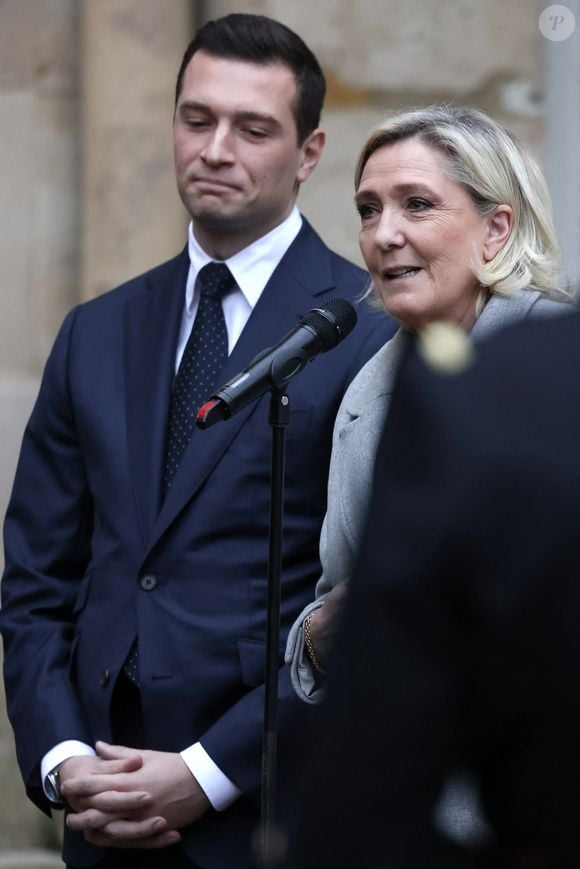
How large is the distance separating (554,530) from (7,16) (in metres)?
3.47

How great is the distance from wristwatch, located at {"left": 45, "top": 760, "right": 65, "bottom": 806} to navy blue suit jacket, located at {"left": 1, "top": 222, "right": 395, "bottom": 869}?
5 centimetres

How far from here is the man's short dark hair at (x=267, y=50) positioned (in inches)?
→ 123

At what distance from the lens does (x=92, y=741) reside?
288 centimetres

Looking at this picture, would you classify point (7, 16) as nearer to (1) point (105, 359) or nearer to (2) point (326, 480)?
(1) point (105, 359)

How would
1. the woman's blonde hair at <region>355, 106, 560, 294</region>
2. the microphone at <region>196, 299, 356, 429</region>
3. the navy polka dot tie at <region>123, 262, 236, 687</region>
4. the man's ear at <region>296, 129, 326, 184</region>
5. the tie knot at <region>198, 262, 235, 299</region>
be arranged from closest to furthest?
the microphone at <region>196, 299, 356, 429</region>
the woman's blonde hair at <region>355, 106, 560, 294</region>
the navy polka dot tie at <region>123, 262, 236, 687</region>
the tie knot at <region>198, 262, 235, 299</region>
the man's ear at <region>296, 129, 326, 184</region>

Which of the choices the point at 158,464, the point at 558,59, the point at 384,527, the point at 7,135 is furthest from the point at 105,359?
the point at 384,527

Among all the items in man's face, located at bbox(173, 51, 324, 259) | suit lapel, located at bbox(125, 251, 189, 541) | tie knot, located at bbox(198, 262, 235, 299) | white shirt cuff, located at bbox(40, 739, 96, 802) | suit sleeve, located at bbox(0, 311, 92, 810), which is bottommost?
white shirt cuff, located at bbox(40, 739, 96, 802)

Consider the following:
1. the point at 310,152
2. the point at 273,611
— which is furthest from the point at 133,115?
the point at 273,611

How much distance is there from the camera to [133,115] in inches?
158

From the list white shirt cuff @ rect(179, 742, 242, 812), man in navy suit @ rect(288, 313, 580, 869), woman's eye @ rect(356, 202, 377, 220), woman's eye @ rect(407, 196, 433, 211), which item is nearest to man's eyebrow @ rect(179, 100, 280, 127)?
woman's eye @ rect(356, 202, 377, 220)

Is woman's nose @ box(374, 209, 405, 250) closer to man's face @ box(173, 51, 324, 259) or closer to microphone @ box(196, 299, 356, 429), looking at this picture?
microphone @ box(196, 299, 356, 429)

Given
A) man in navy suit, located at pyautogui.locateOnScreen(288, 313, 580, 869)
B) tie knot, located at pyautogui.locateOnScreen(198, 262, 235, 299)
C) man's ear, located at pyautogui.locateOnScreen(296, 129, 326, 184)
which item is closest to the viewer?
man in navy suit, located at pyautogui.locateOnScreen(288, 313, 580, 869)

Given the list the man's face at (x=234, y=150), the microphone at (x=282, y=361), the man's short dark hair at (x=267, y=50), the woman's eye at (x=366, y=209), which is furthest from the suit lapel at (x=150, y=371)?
the microphone at (x=282, y=361)

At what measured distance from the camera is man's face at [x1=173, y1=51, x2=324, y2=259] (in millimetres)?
3004
